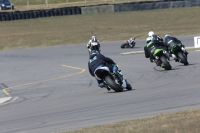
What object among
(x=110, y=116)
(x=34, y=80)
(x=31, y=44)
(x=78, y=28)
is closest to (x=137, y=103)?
(x=110, y=116)

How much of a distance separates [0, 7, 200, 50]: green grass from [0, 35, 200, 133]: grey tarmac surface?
13703 mm

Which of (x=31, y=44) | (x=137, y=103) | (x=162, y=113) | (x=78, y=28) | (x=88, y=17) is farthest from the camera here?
(x=88, y=17)

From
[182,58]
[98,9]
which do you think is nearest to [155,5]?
[98,9]

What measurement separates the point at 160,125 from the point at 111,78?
6.00m

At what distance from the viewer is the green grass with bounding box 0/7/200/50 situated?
39.8 meters

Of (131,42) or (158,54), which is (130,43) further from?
(158,54)

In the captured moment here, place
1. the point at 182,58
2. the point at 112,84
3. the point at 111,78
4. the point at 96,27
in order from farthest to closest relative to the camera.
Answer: the point at 96,27
the point at 182,58
the point at 111,78
the point at 112,84

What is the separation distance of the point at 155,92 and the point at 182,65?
6.93 meters

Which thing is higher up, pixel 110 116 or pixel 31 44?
pixel 110 116

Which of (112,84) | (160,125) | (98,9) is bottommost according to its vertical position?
(98,9)

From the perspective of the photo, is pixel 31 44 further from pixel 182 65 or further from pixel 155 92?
pixel 155 92

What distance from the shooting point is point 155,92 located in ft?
44.1

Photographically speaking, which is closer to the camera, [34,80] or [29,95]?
[29,95]

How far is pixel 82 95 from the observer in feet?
47.2
